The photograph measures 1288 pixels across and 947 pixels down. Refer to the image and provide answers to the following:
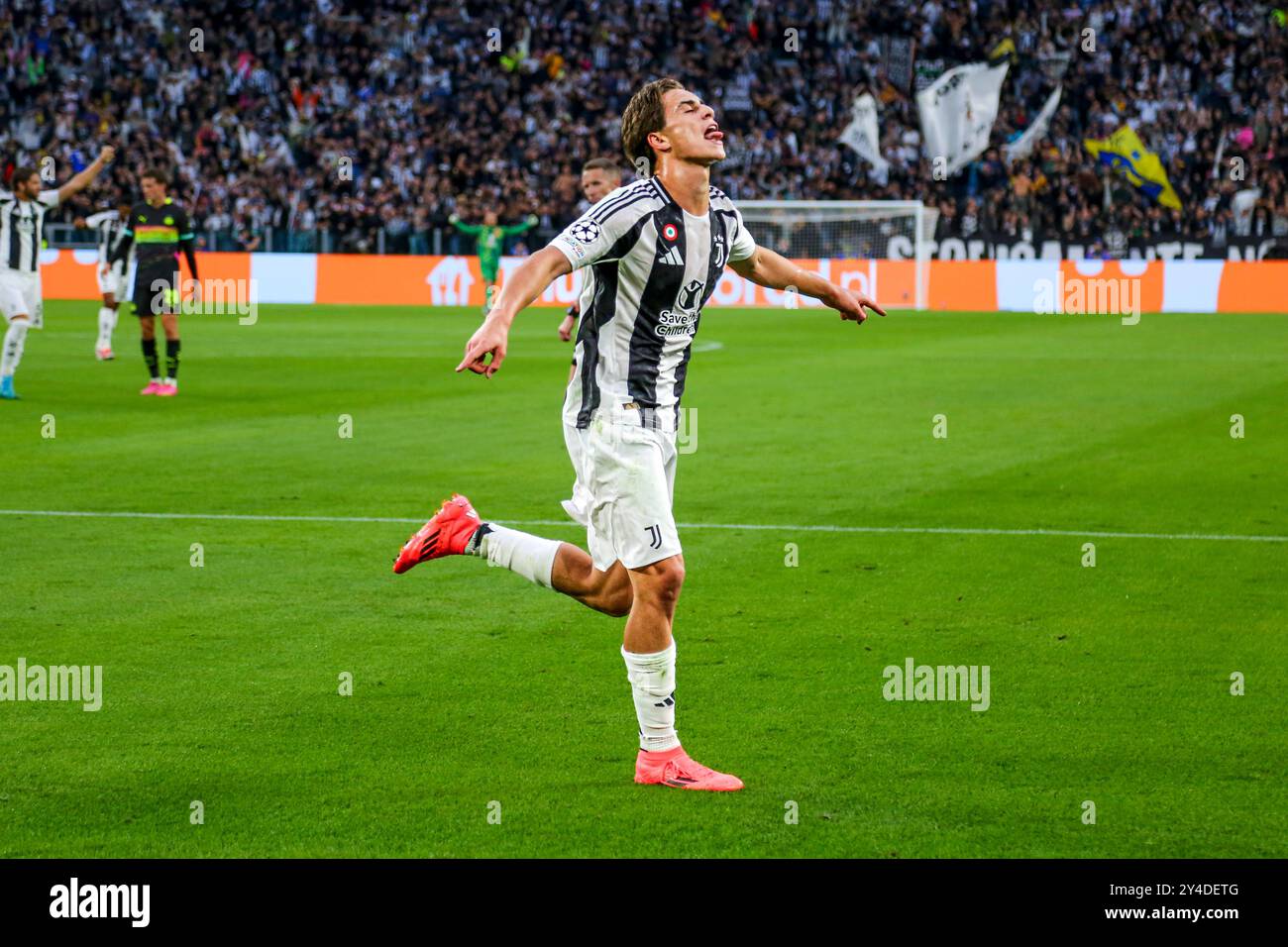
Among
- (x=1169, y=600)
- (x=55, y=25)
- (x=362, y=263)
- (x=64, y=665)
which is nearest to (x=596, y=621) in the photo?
(x=64, y=665)

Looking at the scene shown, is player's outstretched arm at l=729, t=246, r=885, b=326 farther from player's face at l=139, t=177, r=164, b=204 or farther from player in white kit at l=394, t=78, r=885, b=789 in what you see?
player's face at l=139, t=177, r=164, b=204

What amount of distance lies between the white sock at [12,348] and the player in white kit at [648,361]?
13071mm

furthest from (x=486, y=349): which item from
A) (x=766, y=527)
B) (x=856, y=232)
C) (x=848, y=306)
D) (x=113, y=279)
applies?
(x=856, y=232)

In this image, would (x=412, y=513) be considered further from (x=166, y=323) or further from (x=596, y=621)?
(x=166, y=323)

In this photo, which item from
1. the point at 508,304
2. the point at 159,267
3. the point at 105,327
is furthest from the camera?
the point at 105,327

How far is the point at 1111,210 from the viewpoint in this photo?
34844 mm

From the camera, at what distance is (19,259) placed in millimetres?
17438

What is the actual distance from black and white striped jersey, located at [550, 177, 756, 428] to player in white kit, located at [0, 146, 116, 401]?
12.8 m

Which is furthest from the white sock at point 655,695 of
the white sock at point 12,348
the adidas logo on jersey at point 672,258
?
the white sock at point 12,348

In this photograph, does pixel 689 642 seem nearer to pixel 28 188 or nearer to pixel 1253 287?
pixel 28 188

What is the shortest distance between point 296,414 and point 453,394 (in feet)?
7.49

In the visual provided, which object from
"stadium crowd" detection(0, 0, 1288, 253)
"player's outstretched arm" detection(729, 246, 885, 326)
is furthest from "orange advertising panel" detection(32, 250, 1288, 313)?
"player's outstretched arm" detection(729, 246, 885, 326)

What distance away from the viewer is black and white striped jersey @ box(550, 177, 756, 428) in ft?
17.2

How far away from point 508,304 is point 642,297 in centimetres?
63
